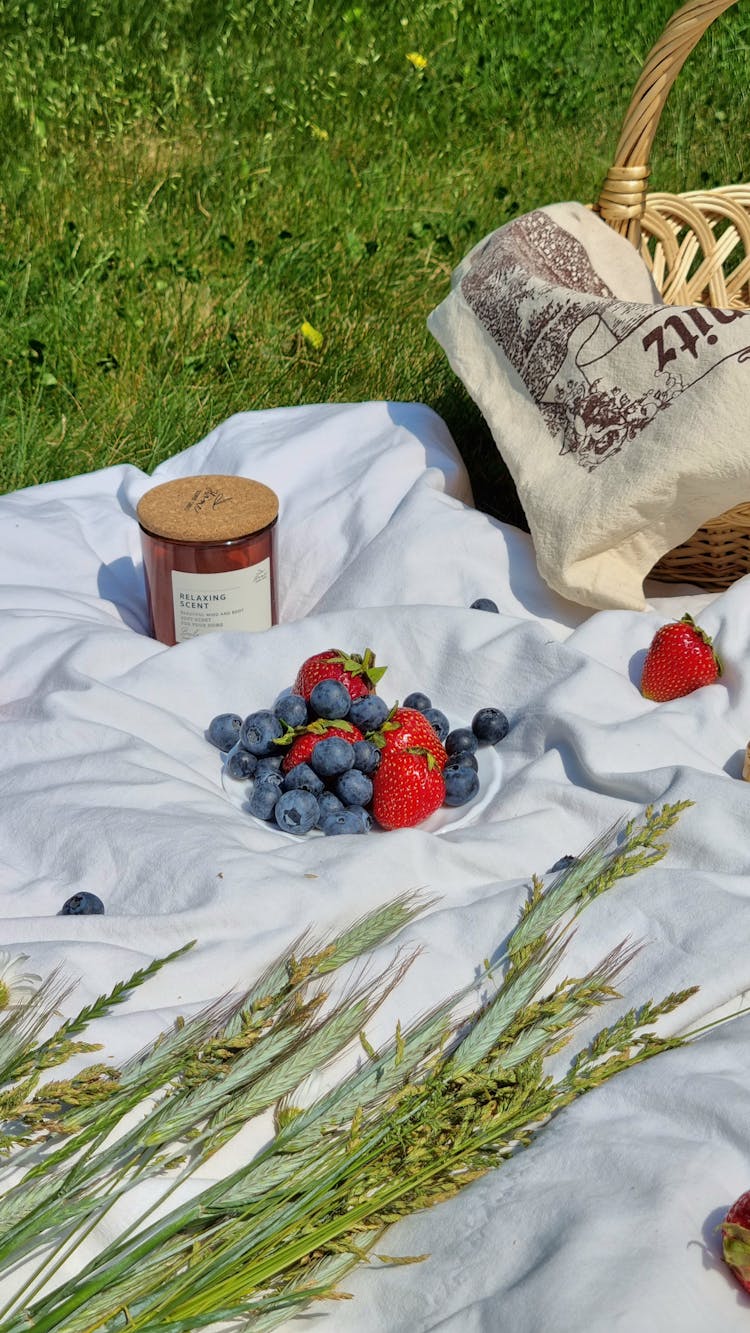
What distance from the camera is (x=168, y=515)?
1.97 metres

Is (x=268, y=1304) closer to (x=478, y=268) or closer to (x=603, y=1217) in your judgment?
(x=603, y=1217)

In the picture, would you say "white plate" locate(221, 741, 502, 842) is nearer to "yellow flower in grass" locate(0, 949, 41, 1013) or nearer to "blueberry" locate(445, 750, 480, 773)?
"blueberry" locate(445, 750, 480, 773)

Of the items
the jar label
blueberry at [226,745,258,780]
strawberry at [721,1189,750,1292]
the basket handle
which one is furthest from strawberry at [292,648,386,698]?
the basket handle

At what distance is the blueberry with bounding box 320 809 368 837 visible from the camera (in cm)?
160

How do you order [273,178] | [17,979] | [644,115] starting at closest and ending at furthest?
[17,979]
[644,115]
[273,178]

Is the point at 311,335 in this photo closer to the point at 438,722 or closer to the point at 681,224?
the point at 681,224

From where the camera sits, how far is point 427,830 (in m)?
1.66

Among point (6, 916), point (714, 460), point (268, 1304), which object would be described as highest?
point (714, 460)

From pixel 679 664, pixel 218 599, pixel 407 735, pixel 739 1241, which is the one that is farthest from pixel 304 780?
pixel 739 1241

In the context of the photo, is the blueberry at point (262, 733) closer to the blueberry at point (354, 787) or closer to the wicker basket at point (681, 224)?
the blueberry at point (354, 787)

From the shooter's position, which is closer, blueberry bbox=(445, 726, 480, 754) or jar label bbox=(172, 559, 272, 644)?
blueberry bbox=(445, 726, 480, 754)

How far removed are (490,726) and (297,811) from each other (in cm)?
32

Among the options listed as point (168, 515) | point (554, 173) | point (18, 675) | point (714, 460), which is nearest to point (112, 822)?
point (18, 675)

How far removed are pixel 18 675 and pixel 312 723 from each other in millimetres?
484
